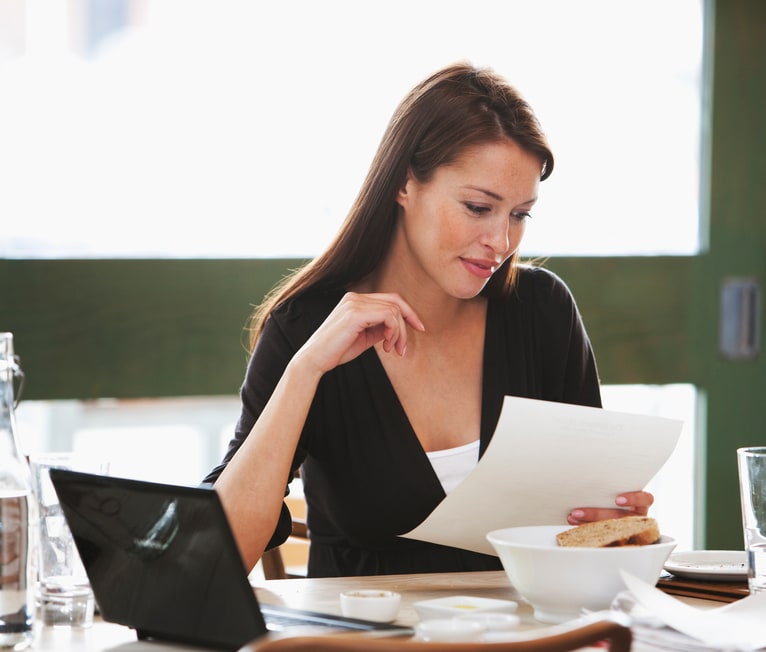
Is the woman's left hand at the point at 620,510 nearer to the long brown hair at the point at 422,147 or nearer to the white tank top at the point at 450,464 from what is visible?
the white tank top at the point at 450,464

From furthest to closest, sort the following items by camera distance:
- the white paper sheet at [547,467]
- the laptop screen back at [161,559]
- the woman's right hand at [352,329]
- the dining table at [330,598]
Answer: the woman's right hand at [352,329], the white paper sheet at [547,467], the dining table at [330,598], the laptop screen back at [161,559]

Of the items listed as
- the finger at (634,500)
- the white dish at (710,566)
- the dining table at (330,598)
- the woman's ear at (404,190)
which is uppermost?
the woman's ear at (404,190)

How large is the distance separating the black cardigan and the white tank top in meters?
0.03

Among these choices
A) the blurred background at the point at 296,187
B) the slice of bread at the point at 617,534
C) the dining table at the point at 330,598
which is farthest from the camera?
the blurred background at the point at 296,187

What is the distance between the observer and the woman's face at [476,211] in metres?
1.74

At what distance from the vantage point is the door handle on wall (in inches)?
111

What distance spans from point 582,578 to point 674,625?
0.11 meters

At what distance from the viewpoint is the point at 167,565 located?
1.03m

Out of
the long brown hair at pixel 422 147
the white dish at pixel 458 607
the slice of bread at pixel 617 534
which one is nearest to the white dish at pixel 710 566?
the slice of bread at pixel 617 534

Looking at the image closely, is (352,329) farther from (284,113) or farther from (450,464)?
(284,113)

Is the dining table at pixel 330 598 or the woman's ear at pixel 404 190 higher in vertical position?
the woman's ear at pixel 404 190

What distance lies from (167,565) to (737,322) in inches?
83.7

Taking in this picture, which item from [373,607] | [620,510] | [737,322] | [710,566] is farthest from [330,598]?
[737,322]

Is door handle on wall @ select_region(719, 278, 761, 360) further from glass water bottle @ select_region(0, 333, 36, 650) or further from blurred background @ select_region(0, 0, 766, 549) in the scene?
glass water bottle @ select_region(0, 333, 36, 650)
